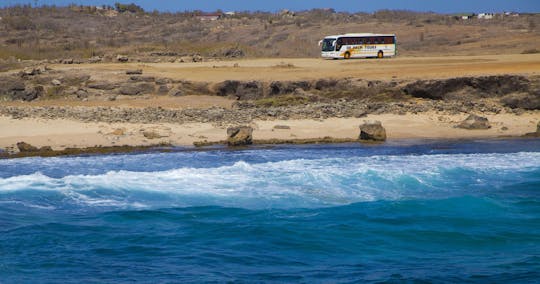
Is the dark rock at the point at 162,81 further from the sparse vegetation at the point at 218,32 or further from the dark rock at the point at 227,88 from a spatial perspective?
the sparse vegetation at the point at 218,32

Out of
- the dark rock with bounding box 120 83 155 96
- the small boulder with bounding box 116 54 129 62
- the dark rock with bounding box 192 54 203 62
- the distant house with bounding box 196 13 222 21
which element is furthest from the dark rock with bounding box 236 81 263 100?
the distant house with bounding box 196 13 222 21

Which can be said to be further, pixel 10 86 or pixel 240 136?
pixel 10 86

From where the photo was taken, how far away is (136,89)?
1212 inches

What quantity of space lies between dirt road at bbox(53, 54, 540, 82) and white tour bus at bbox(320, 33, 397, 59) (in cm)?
340

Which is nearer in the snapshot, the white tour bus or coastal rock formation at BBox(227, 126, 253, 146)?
coastal rock formation at BBox(227, 126, 253, 146)

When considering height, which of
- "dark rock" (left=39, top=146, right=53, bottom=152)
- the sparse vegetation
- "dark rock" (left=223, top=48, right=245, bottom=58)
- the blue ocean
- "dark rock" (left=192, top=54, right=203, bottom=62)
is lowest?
the blue ocean

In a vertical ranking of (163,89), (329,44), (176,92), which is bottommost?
(176,92)

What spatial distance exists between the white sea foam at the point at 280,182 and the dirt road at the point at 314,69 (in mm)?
10628

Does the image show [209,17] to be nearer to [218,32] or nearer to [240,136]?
[218,32]

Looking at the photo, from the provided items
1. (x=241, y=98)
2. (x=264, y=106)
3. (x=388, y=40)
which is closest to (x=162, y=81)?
(x=241, y=98)

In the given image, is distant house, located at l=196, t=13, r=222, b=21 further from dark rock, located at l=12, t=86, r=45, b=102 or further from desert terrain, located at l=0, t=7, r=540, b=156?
dark rock, located at l=12, t=86, r=45, b=102

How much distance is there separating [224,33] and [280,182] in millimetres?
45627

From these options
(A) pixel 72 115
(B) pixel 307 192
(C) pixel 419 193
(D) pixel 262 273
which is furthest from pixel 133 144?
(D) pixel 262 273

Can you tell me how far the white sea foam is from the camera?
49.5ft
